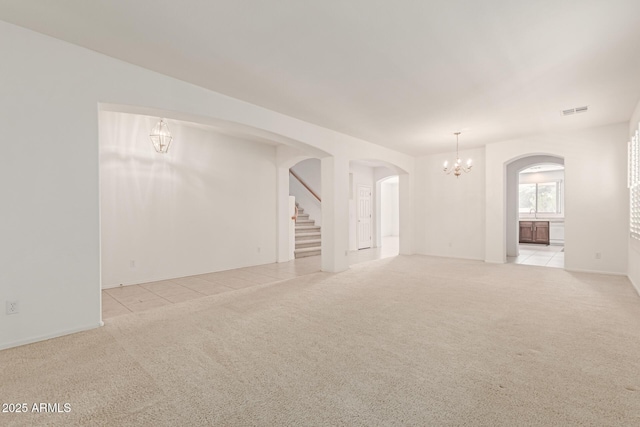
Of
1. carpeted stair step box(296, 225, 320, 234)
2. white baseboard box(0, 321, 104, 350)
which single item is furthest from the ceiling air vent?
white baseboard box(0, 321, 104, 350)

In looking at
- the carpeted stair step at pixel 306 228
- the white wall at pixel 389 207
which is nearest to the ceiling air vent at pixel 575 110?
the carpeted stair step at pixel 306 228

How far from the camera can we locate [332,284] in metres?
4.93

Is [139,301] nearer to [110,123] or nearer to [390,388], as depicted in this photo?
[110,123]

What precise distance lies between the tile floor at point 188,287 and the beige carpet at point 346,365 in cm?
43

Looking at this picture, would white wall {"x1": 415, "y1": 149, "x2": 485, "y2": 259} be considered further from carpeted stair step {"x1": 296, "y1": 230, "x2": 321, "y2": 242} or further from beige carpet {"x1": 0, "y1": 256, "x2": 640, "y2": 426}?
beige carpet {"x1": 0, "y1": 256, "x2": 640, "y2": 426}

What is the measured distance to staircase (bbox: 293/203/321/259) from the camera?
821 centimetres

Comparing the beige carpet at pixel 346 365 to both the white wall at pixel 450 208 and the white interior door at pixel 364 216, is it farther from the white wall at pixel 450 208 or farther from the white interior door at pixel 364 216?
the white interior door at pixel 364 216

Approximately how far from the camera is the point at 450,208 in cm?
Answer: 797

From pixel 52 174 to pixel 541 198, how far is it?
46.9ft

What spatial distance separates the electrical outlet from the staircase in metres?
5.56

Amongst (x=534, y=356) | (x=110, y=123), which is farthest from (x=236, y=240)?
(x=534, y=356)

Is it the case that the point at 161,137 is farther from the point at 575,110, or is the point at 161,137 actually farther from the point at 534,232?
the point at 534,232

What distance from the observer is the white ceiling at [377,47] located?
94.0 inches

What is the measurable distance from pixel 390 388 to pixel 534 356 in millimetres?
1349
